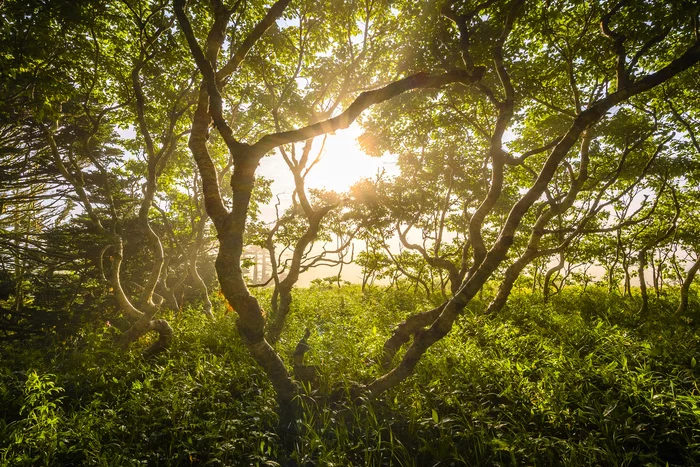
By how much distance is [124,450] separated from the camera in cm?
349

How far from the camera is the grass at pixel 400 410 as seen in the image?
3410 mm

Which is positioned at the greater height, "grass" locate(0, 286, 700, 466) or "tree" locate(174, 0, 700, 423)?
"tree" locate(174, 0, 700, 423)

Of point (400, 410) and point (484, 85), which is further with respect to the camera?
point (484, 85)

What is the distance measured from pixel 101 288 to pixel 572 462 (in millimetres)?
14773

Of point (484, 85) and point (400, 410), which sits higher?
point (484, 85)

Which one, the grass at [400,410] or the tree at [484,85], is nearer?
the grass at [400,410]

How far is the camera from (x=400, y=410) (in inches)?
172

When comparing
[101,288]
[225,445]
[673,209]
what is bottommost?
[225,445]

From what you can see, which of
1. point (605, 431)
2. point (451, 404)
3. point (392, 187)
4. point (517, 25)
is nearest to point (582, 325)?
point (605, 431)

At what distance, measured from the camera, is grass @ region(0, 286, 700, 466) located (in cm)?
341

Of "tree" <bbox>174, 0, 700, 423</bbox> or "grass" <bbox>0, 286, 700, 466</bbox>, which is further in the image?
"tree" <bbox>174, 0, 700, 423</bbox>

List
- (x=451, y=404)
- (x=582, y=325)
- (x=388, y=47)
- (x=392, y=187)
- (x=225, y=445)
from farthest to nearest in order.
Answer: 1. (x=392, y=187)
2. (x=388, y=47)
3. (x=582, y=325)
4. (x=451, y=404)
5. (x=225, y=445)

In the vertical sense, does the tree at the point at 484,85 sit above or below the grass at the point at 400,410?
above

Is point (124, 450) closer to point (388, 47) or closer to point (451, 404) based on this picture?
point (451, 404)
